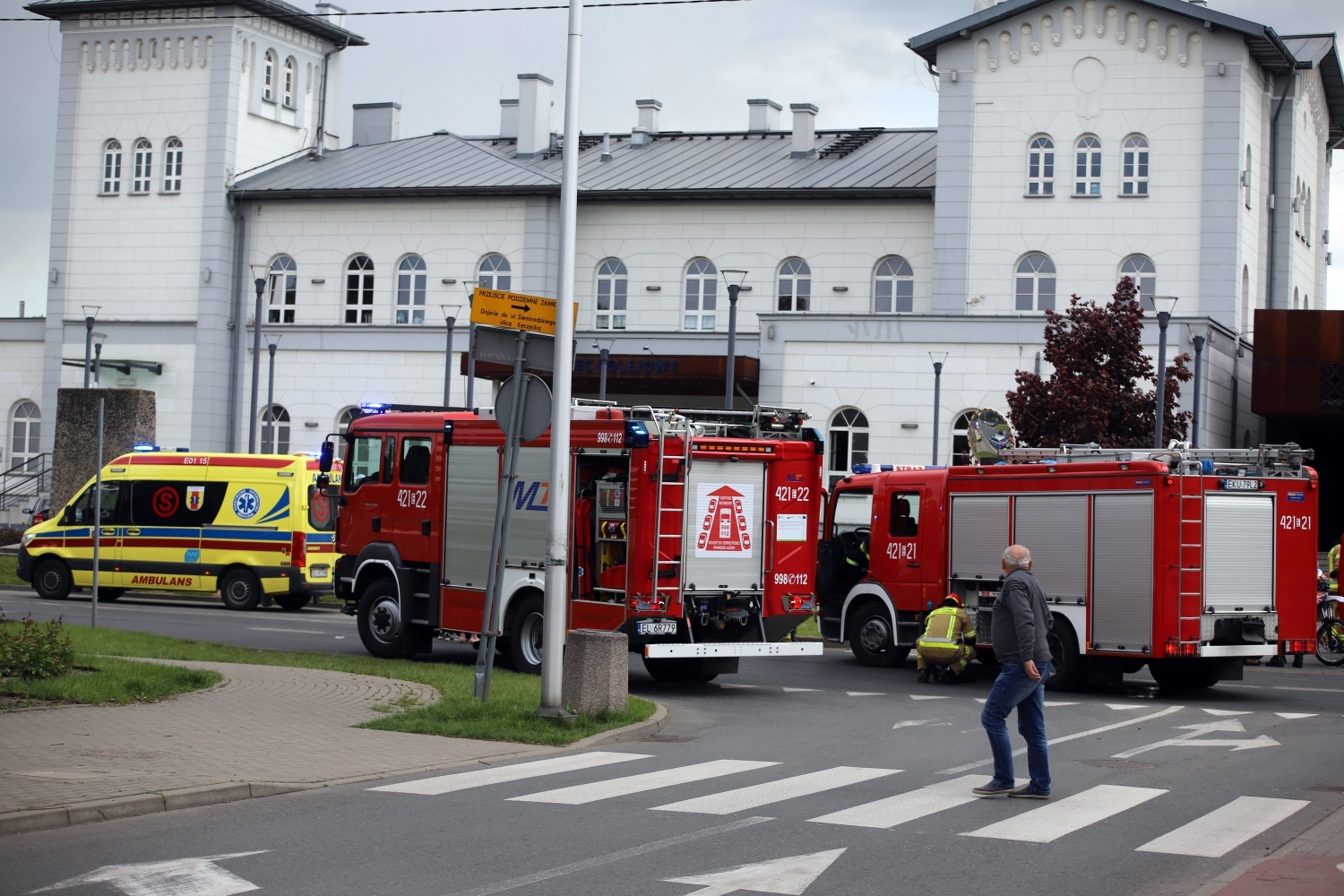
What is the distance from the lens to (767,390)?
45531 mm

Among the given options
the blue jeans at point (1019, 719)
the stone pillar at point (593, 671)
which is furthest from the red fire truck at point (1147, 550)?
the blue jeans at point (1019, 719)

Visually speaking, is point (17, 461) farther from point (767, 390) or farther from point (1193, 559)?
point (1193, 559)

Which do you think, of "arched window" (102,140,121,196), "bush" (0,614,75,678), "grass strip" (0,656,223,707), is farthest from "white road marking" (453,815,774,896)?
"arched window" (102,140,121,196)

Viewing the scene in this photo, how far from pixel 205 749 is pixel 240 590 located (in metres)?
18.0

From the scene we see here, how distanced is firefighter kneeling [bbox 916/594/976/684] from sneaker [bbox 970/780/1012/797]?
26.6ft

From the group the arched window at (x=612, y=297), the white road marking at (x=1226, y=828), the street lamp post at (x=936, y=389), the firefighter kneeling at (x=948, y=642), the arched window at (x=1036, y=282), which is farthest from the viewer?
the arched window at (x=612, y=297)

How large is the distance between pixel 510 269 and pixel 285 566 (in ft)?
83.5

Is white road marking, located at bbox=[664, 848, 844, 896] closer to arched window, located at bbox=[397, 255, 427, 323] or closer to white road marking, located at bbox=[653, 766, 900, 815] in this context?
white road marking, located at bbox=[653, 766, 900, 815]

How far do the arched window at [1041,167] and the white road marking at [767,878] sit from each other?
133ft

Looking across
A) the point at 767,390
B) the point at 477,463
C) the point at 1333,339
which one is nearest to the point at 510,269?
the point at 767,390

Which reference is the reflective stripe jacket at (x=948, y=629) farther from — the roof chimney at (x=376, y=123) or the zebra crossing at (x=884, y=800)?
the roof chimney at (x=376, y=123)

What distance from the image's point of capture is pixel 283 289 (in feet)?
181

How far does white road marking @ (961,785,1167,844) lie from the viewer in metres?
9.41

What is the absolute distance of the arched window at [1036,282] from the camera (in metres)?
46.6
